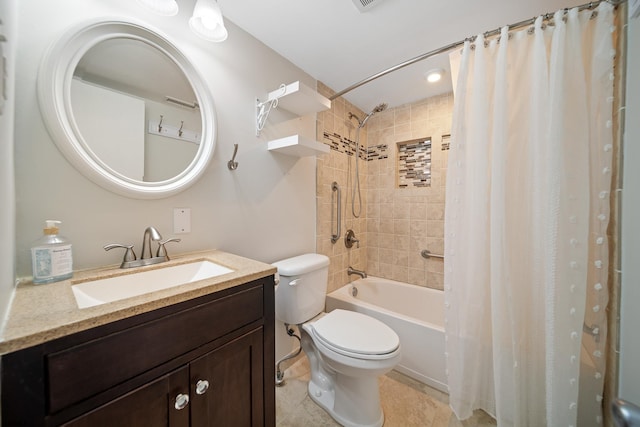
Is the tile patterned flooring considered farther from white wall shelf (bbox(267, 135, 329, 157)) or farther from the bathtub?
white wall shelf (bbox(267, 135, 329, 157))

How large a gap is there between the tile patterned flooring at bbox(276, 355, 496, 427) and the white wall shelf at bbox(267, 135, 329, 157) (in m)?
1.59

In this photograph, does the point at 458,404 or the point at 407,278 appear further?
the point at 407,278

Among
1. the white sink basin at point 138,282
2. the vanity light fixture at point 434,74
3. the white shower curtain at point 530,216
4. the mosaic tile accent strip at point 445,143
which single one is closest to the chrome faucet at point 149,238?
the white sink basin at point 138,282

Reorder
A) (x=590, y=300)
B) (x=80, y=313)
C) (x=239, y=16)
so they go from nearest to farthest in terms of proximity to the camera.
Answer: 1. (x=80, y=313)
2. (x=590, y=300)
3. (x=239, y=16)

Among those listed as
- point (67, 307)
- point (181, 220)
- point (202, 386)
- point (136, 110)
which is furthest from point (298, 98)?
point (202, 386)

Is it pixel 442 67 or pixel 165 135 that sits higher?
pixel 442 67

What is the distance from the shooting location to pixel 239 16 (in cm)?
125

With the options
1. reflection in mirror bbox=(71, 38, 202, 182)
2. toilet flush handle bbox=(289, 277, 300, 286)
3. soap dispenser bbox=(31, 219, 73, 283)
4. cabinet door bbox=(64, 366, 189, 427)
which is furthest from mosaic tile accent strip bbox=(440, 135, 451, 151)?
soap dispenser bbox=(31, 219, 73, 283)

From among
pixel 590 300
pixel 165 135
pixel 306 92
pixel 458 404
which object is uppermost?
pixel 306 92

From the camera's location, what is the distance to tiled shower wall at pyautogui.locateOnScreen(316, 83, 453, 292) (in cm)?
199

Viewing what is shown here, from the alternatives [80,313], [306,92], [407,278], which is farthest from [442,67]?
[80,313]

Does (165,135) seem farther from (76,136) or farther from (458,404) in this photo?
(458,404)

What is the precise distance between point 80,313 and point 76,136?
700 mm

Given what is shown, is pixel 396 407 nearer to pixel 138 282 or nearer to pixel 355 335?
pixel 355 335
